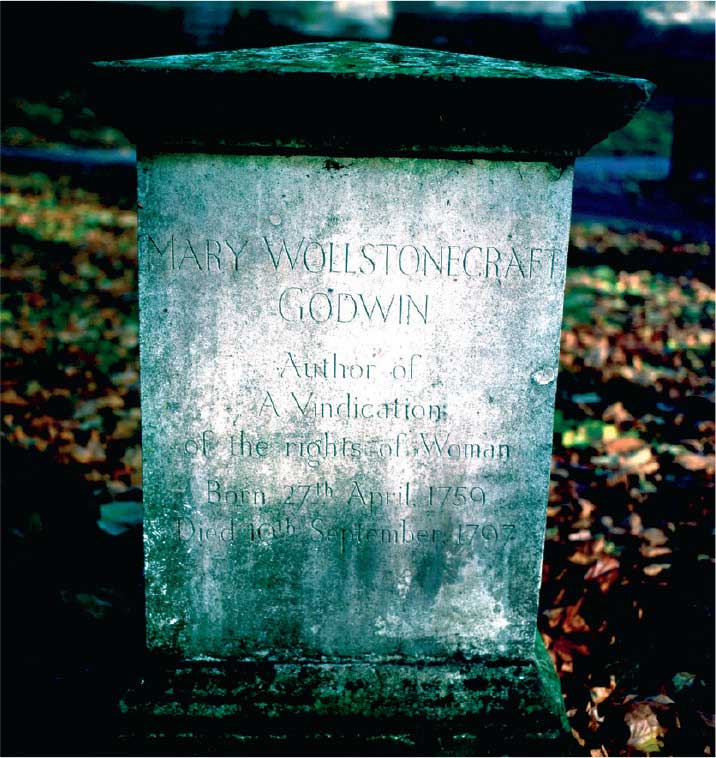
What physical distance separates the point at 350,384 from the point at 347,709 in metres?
1.05

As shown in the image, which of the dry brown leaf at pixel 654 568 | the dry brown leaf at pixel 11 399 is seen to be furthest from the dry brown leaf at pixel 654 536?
the dry brown leaf at pixel 11 399

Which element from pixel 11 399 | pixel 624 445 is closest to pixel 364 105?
pixel 624 445

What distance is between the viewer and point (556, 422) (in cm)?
466

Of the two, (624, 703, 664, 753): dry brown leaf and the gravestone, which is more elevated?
the gravestone

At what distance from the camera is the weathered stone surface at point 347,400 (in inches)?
78.4

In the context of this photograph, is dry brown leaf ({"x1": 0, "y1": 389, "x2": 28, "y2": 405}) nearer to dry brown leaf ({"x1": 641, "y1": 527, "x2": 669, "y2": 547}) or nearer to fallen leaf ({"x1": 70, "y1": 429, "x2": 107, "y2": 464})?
fallen leaf ({"x1": 70, "y1": 429, "x2": 107, "y2": 464})

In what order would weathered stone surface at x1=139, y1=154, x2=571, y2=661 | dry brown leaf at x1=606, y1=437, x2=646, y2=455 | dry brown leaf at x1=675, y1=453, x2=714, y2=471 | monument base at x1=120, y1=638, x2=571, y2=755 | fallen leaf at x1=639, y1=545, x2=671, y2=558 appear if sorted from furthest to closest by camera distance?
dry brown leaf at x1=606, y1=437, x2=646, y2=455 < dry brown leaf at x1=675, y1=453, x2=714, y2=471 < fallen leaf at x1=639, y1=545, x2=671, y2=558 < monument base at x1=120, y1=638, x2=571, y2=755 < weathered stone surface at x1=139, y1=154, x2=571, y2=661

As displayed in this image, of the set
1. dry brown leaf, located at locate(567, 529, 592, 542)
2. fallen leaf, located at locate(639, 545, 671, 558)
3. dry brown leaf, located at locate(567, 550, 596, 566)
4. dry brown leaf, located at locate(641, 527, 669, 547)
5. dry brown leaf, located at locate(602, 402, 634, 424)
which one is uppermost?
dry brown leaf, located at locate(602, 402, 634, 424)

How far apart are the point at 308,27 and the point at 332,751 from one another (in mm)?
11453

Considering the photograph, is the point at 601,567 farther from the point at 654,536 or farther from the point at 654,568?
the point at 654,536

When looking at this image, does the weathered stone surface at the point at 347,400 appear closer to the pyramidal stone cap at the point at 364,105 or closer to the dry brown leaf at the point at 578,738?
the pyramidal stone cap at the point at 364,105

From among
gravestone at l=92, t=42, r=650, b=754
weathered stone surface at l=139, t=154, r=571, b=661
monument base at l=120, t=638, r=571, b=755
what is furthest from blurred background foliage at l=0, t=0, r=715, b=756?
weathered stone surface at l=139, t=154, r=571, b=661

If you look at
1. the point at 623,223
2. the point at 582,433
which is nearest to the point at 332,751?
the point at 582,433

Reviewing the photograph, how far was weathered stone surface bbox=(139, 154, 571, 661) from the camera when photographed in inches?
78.4
